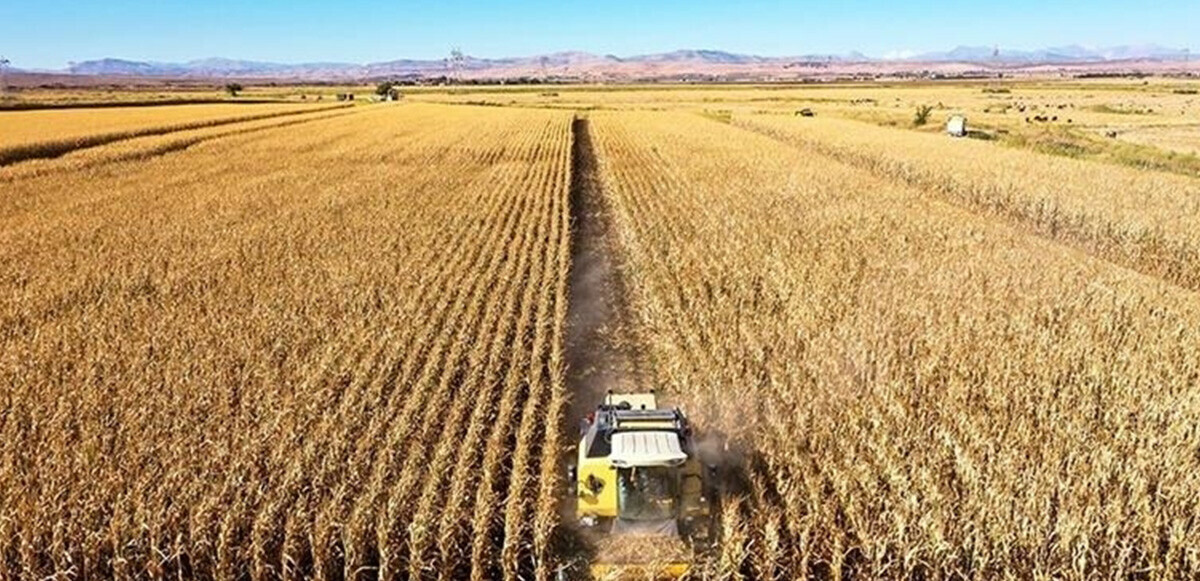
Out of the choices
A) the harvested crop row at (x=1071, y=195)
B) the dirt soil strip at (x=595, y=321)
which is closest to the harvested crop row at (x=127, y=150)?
the dirt soil strip at (x=595, y=321)

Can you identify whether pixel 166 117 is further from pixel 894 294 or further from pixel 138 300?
pixel 894 294

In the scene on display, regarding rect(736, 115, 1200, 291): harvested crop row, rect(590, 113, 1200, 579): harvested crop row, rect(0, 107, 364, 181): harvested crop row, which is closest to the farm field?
rect(590, 113, 1200, 579): harvested crop row

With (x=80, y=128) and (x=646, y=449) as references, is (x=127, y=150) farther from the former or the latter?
(x=646, y=449)

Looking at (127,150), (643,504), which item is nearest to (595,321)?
(643,504)

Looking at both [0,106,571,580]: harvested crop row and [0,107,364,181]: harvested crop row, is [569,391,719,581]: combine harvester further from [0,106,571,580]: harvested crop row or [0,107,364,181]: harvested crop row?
[0,107,364,181]: harvested crop row

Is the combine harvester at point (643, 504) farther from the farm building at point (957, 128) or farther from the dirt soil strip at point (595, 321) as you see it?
the farm building at point (957, 128)

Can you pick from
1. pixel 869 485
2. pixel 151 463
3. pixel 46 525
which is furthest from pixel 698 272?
pixel 46 525
